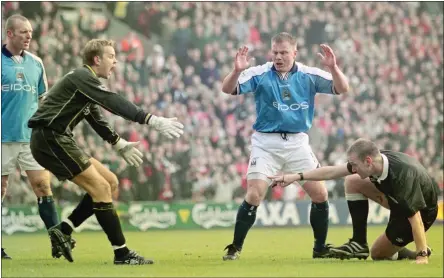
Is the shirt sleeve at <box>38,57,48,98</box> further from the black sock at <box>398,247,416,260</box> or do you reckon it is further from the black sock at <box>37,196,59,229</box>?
the black sock at <box>398,247,416,260</box>

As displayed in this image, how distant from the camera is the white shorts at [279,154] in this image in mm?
10469

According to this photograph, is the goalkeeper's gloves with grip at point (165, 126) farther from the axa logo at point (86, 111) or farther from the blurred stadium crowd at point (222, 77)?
the blurred stadium crowd at point (222, 77)

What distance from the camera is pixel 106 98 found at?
916 centimetres

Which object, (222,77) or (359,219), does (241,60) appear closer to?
(359,219)

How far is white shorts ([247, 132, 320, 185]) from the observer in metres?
10.5

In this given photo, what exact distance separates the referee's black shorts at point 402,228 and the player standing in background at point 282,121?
917 mm

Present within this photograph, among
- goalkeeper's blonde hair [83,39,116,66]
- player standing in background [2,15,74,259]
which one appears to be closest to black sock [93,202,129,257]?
goalkeeper's blonde hair [83,39,116,66]

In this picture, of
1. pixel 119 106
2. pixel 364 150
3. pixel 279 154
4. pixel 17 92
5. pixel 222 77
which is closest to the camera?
pixel 119 106

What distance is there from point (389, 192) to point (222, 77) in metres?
13.8

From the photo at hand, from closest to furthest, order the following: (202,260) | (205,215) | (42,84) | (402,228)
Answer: (402,228)
(202,260)
(42,84)
(205,215)

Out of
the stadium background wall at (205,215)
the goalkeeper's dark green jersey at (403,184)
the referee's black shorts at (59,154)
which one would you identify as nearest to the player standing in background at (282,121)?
the goalkeeper's dark green jersey at (403,184)

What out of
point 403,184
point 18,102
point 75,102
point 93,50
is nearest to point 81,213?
point 75,102

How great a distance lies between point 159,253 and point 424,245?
401 cm

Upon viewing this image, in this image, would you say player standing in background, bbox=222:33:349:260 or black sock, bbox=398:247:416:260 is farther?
black sock, bbox=398:247:416:260
